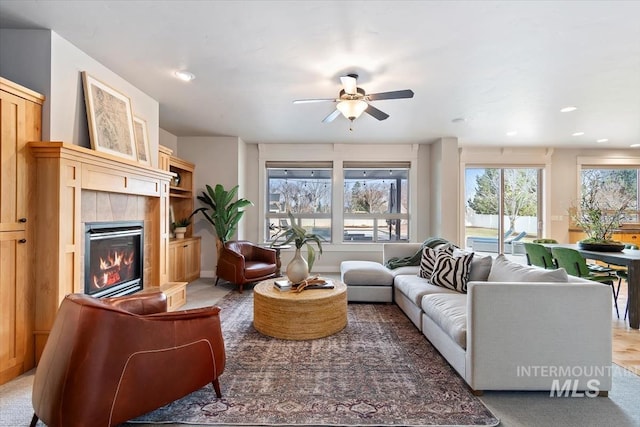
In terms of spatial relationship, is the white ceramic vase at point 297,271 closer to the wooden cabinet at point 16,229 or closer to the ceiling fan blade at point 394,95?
the ceiling fan blade at point 394,95

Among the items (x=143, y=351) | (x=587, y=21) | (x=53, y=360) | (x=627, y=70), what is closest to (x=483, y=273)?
(x=587, y=21)

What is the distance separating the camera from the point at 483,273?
2889 mm

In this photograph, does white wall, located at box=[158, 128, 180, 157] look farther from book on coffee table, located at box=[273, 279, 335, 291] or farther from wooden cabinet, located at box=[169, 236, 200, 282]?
book on coffee table, located at box=[273, 279, 335, 291]

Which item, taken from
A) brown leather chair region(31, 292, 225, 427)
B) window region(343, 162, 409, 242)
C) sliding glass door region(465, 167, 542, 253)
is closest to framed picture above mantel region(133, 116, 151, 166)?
brown leather chair region(31, 292, 225, 427)

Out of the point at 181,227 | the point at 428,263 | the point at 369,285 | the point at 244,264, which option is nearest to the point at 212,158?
the point at 181,227

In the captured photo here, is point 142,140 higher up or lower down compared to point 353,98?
lower down

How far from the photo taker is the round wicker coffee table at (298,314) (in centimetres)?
267

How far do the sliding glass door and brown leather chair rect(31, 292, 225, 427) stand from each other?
227 inches

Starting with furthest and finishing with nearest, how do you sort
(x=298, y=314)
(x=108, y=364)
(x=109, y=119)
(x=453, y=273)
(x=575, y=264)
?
(x=575, y=264), (x=453, y=273), (x=109, y=119), (x=298, y=314), (x=108, y=364)

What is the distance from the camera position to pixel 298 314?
8.75 feet

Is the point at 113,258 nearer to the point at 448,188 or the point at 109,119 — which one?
the point at 109,119

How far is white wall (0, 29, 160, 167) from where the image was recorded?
229 cm

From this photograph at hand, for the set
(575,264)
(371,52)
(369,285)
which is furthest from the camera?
(369,285)

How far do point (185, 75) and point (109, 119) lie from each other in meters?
0.83
